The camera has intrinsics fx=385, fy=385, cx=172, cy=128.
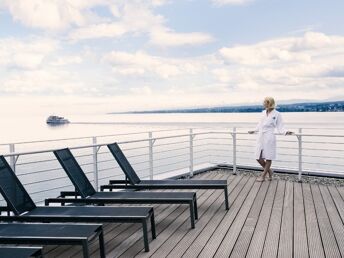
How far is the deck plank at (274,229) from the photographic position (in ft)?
10.5

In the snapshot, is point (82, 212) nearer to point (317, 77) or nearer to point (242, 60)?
point (317, 77)

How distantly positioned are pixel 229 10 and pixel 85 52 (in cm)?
716

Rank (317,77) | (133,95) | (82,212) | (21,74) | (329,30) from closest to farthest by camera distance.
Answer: (82,212)
(317,77)
(329,30)
(21,74)
(133,95)

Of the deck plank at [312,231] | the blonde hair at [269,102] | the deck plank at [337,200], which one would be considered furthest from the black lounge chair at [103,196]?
the blonde hair at [269,102]

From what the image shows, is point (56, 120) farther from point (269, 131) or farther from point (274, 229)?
point (274, 229)

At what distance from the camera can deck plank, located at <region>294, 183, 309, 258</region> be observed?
3193 mm

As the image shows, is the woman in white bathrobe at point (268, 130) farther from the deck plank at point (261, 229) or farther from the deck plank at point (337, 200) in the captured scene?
the deck plank at point (337, 200)

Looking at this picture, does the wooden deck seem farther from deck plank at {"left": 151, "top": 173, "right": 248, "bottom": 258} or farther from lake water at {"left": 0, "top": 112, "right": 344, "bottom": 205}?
lake water at {"left": 0, "top": 112, "right": 344, "bottom": 205}

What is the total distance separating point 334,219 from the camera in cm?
416

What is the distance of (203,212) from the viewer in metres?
4.53

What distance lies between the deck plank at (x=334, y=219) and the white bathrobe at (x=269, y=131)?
0.97 metres

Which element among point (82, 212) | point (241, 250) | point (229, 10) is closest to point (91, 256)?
point (82, 212)

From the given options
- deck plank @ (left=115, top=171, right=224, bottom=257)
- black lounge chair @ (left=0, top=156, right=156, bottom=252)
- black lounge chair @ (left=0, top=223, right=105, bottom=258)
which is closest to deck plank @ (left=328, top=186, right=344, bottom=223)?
deck plank @ (left=115, top=171, right=224, bottom=257)

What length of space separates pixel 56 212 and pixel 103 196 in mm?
779
